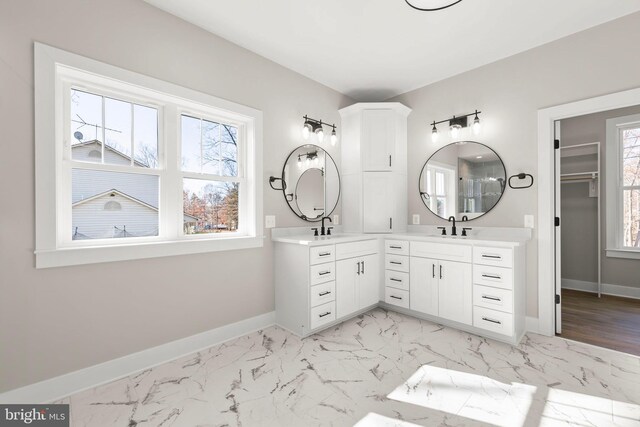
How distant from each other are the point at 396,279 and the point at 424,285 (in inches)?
13.2

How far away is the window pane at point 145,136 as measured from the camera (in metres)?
2.27

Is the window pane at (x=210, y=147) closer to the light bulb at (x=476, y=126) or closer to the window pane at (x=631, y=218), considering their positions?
the light bulb at (x=476, y=126)

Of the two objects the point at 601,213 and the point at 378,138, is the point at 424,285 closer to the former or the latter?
the point at 378,138

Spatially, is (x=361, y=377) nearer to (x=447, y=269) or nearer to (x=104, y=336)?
(x=447, y=269)

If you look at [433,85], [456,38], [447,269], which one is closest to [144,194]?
[447,269]

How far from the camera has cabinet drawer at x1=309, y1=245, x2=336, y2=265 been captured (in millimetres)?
2660

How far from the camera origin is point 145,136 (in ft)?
7.59

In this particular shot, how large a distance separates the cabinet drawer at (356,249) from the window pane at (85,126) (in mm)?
2162

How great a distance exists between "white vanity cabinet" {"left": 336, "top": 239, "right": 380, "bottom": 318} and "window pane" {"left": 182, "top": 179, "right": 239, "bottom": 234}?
1146mm

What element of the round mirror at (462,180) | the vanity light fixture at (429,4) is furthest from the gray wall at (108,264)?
the round mirror at (462,180)

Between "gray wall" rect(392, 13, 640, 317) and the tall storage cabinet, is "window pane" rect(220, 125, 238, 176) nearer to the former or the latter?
the tall storage cabinet

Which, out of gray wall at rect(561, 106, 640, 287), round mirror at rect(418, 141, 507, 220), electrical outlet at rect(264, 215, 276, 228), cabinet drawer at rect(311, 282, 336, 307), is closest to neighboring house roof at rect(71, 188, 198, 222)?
electrical outlet at rect(264, 215, 276, 228)

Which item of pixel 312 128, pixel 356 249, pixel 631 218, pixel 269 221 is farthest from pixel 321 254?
pixel 631 218

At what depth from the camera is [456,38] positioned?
263cm
